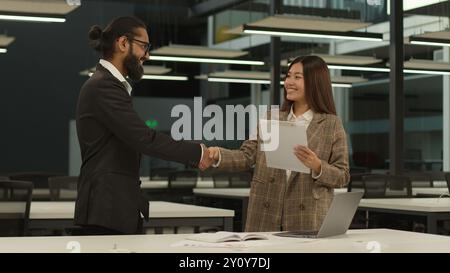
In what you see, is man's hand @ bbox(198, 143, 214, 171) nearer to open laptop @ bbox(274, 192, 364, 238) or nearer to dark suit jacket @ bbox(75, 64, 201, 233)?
dark suit jacket @ bbox(75, 64, 201, 233)

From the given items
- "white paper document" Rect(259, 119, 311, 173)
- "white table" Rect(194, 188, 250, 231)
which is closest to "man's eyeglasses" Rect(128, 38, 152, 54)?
"white paper document" Rect(259, 119, 311, 173)

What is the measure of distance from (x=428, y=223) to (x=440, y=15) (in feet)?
19.1

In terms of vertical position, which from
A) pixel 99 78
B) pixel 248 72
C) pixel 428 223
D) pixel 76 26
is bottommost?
pixel 428 223

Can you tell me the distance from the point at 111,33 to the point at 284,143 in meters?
0.84

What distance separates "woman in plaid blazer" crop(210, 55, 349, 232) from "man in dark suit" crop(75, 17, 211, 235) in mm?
510

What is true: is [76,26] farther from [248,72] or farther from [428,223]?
[428,223]

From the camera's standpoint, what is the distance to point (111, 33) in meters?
3.00

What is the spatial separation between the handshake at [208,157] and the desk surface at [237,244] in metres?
0.44

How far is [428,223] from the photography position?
205 inches

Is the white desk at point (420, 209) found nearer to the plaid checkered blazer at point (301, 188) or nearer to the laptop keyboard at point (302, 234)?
the plaid checkered blazer at point (301, 188)

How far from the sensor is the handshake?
3.26 metres

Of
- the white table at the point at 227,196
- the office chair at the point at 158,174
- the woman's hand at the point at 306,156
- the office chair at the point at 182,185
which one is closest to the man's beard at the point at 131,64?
the woman's hand at the point at 306,156
